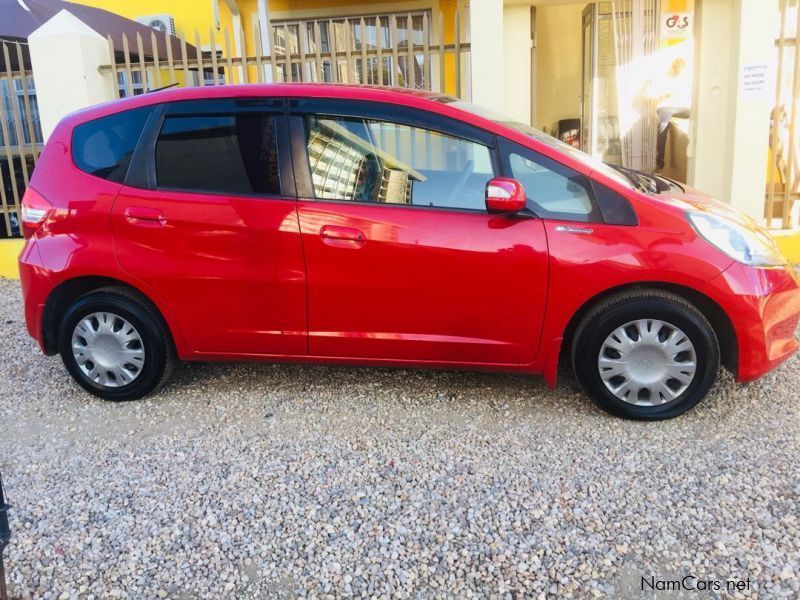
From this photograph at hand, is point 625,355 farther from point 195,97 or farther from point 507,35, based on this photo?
point 507,35

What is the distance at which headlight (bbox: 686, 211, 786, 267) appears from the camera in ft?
11.4

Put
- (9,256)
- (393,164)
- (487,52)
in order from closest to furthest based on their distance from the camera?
(393,164)
(487,52)
(9,256)

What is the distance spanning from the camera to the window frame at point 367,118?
3.62 meters

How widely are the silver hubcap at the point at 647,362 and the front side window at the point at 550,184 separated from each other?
24.6 inches

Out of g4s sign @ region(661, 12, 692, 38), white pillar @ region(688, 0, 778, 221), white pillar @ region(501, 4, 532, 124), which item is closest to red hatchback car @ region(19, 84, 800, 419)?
white pillar @ region(688, 0, 778, 221)

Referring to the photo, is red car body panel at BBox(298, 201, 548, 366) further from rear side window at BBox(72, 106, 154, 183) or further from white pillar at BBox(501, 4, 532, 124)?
white pillar at BBox(501, 4, 532, 124)

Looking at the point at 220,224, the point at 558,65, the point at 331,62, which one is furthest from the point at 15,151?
the point at 558,65

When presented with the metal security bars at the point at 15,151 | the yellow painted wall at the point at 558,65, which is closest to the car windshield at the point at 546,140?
the metal security bars at the point at 15,151

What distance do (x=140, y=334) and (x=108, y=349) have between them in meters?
0.23

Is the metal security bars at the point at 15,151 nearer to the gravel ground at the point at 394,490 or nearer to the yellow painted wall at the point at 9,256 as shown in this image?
the yellow painted wall at the point at 9,256

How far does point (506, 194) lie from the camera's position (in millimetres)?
3393

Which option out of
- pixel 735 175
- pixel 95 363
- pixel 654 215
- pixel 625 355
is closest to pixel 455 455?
pixel 625 355

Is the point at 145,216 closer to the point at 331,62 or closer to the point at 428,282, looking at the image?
the point at 428,282

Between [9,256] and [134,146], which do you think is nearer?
[134,146]
